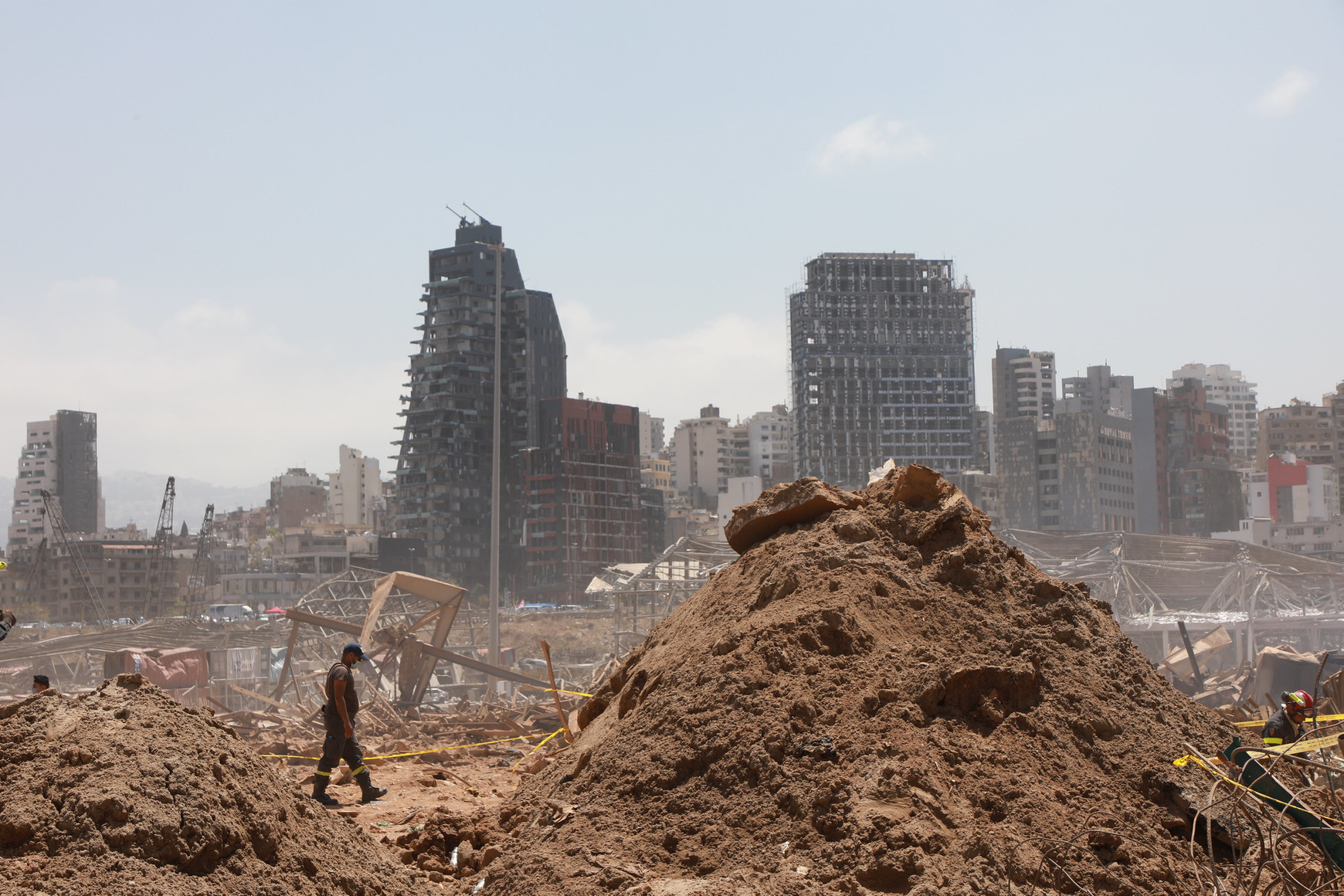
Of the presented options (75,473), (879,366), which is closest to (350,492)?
(75,473)

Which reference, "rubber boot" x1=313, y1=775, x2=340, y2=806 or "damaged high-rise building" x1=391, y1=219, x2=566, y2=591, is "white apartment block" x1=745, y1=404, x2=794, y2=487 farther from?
"rubber boot" x1=313, y1=775, x2=340, y2=806

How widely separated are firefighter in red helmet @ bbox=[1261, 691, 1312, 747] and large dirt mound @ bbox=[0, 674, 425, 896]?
23.1ft

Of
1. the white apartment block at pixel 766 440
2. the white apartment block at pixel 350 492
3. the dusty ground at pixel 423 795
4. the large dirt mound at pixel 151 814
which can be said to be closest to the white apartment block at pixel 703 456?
the white apartment block at pixel 766 440

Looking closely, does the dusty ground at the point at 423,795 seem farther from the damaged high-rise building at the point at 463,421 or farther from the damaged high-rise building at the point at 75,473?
the damaged high-rise building at the point at 75,473

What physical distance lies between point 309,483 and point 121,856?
180988 millimetres

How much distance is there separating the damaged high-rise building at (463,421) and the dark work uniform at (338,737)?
98.9 metres

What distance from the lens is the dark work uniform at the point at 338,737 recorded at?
989 centimetres

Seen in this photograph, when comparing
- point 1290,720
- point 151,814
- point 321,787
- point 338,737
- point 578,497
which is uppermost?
point 578,497

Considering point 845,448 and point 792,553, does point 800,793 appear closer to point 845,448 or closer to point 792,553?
point 792,553

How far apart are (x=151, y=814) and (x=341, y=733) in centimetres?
442

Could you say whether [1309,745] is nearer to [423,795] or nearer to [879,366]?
[423,795]

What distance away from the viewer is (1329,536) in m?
96.9

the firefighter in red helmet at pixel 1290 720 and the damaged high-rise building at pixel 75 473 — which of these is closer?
the firefighter in red helmet at pixel 1290 720

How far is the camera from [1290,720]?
9.31 m
